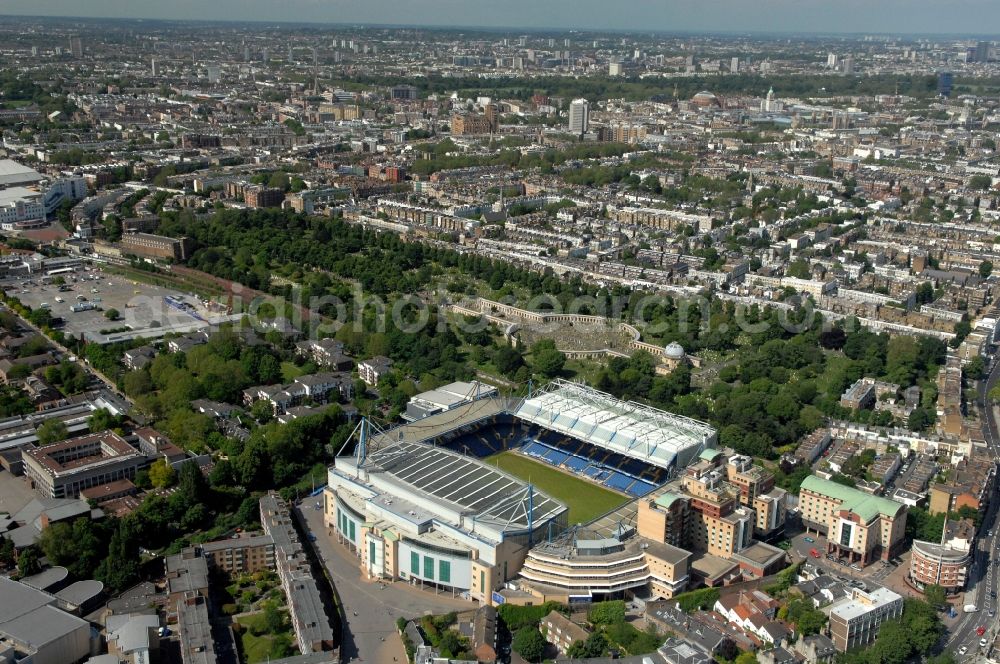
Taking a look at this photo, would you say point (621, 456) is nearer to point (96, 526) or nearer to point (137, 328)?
point (96, 526)

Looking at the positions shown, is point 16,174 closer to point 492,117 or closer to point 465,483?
point 492,117

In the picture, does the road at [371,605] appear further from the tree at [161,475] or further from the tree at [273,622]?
the tree at [161,475]

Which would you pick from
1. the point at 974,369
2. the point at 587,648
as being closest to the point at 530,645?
the point at 587,648

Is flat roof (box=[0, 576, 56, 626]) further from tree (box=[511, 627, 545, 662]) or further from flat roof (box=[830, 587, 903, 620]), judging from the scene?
flat roof (box=[830, 587, 903, 620])

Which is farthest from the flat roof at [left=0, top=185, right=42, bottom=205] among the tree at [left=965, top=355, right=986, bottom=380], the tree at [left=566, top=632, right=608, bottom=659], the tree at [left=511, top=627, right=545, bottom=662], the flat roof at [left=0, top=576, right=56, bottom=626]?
the tree at [left=965, top=355, right=986, bottom=380]

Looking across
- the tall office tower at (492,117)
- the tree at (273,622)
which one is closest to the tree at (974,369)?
the tree at (273,622)
